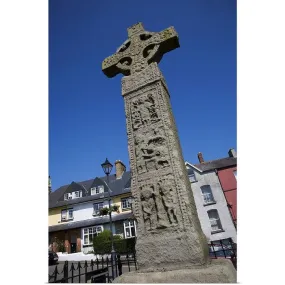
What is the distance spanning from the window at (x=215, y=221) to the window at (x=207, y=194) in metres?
0.92

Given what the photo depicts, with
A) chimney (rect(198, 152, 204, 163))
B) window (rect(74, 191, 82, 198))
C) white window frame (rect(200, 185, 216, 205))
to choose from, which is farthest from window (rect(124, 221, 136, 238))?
chimney (rect(198, 152, 204, 163))

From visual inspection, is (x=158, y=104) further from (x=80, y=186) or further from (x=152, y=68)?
(x=80, y=186)

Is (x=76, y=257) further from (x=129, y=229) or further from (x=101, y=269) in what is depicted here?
(x=101, y=269)

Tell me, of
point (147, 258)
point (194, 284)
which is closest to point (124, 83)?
point (147, 258)

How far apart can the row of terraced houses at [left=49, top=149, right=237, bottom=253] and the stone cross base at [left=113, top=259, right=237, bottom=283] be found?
53.5 feet

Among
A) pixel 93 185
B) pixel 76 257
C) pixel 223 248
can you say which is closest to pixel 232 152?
pixel 93 185

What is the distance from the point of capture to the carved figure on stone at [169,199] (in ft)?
10.5

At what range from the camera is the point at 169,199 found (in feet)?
10.8

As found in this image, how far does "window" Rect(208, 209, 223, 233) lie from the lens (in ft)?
63.1

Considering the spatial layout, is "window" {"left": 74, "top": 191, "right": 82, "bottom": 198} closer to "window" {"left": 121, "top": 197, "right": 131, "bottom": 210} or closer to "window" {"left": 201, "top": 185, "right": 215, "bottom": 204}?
"window" {"left": 121, "top": 197, "right": 131, "bottom": 210}

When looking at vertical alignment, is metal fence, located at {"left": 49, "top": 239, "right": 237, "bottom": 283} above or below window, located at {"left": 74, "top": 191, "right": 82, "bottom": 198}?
below

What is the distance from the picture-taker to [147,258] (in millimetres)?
3064

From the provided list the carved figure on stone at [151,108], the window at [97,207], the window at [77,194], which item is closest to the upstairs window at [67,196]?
the window at [77,194]

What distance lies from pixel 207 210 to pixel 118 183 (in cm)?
1060
